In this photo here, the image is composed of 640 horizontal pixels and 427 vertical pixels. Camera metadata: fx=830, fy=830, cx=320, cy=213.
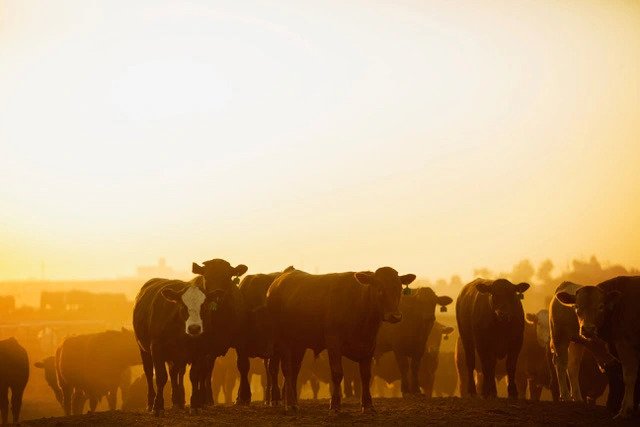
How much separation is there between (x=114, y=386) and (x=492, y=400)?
19.5 m

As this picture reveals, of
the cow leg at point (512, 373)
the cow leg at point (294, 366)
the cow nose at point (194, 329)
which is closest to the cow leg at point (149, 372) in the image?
the cow nose at point (194, 329)

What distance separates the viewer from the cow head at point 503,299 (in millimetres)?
19281

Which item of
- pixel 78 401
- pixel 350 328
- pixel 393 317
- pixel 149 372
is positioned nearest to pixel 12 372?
pixel 78 401

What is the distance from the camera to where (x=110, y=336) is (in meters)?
35.2

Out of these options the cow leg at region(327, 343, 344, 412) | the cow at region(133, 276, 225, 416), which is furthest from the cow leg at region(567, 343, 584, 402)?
the cow at region(133, 276, 225, 416)

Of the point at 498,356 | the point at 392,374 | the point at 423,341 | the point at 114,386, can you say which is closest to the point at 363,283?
the point at 498,356

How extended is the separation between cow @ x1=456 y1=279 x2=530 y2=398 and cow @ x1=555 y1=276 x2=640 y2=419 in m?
2.89

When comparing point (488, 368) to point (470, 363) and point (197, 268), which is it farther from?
point (197, 268)

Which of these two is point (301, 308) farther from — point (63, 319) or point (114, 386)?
point (63, 319)

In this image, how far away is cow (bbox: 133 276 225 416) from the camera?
1702 cm

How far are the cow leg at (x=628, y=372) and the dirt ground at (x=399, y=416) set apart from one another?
24 centimetres

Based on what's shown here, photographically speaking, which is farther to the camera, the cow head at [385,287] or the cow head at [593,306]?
the cow head at [593,306]

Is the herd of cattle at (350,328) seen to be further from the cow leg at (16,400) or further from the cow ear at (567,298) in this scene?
the cow leg at (16,400)

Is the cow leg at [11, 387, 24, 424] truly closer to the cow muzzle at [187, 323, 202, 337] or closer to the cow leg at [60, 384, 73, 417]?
the cow leg at [60, 384, 73, 417]
